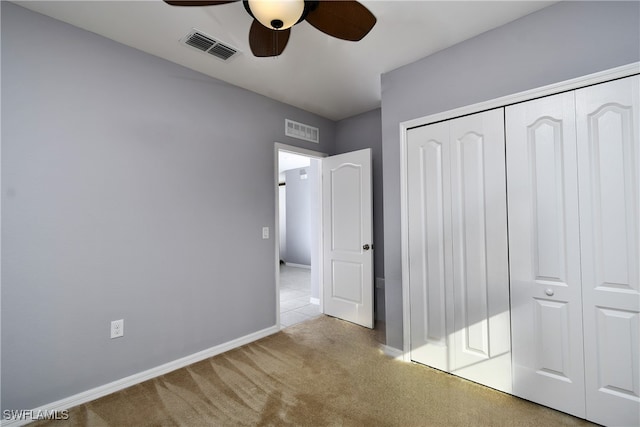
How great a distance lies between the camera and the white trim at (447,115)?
5.54 ft

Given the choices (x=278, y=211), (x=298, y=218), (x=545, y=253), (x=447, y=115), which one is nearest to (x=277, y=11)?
(x=447, y=115)

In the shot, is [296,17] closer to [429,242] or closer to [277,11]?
→ [277,11]

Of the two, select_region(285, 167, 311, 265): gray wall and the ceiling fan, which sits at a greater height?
the ceiling fan

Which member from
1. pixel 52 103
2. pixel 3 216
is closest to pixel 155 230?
pixel 3 216

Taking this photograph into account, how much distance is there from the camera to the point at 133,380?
7.20 feet

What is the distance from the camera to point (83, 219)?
79.2 inches

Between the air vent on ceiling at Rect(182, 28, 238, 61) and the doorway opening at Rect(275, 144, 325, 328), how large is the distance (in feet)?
3.68

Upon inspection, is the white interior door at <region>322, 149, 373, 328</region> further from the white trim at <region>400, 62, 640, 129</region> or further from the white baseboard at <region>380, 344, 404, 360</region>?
the white trim at <region>400, 62, 640, 129</region>

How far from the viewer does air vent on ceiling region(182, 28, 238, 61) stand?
6.97ft

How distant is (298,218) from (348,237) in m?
4.61

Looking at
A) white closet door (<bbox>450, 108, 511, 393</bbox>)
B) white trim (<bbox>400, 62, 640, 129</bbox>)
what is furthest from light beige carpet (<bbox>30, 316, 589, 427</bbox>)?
white trim (<bbox>400, 62, 640, 129</bbox>)

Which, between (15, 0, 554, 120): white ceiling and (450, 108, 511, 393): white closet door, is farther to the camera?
(450, 108, 511, 393): white closet door

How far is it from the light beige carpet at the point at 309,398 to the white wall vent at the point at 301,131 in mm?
2426

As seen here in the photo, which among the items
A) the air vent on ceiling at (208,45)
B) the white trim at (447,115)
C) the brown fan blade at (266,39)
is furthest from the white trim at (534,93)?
the air vent on ceiling at (208,45)
